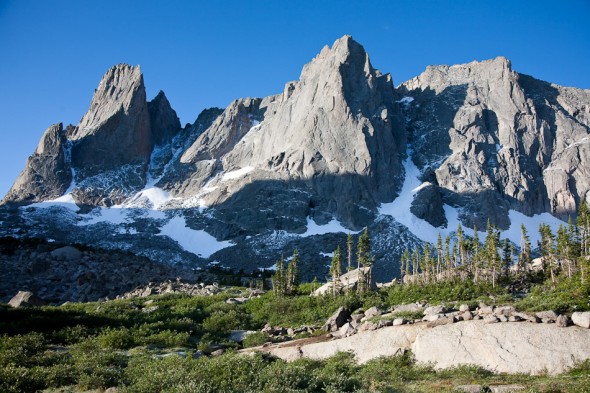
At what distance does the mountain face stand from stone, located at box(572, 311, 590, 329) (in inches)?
3580

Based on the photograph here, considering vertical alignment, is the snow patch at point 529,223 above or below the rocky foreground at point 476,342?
above

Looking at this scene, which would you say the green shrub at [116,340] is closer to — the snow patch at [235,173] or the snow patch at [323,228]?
the snow patch at [323,228]

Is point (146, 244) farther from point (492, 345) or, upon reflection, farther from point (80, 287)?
point (492, 345)

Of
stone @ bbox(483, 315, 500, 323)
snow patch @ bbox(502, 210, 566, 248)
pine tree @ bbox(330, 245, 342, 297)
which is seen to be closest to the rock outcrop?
stone @ bbox(483, 315, 500, 323)

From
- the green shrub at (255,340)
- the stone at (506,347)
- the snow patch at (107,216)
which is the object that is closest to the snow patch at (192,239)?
the snow patch at (107,216)

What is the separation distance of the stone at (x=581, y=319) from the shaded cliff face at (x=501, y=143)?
13408cm

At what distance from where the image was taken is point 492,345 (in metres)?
16.3

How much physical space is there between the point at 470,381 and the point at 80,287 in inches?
1930

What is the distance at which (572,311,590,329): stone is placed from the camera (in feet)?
53.7

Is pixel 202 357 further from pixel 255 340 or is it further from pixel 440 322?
pixel 440 322

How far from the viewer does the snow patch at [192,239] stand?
128 metres

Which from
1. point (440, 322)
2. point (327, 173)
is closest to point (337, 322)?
point (440, 322)

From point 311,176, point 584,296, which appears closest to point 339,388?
point 584,296

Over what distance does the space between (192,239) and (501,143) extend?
121m
